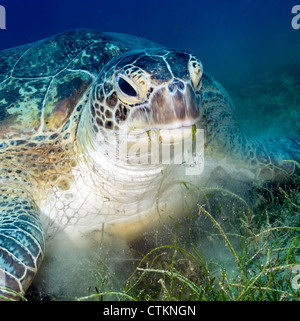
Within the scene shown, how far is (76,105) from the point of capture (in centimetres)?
217

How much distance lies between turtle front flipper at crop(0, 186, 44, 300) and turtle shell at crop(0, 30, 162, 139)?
531mm

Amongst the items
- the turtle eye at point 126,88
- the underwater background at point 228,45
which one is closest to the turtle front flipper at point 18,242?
the underwater background at point 228,45

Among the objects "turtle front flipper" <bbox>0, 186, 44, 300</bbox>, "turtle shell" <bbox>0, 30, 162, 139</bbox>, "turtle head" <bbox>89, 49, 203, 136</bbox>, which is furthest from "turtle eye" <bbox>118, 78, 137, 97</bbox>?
"turtle front flipper" <bbox>0, 186, 44, 300</bbox>

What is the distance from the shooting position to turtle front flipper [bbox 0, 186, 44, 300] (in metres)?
1.40

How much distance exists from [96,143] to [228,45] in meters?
21.7

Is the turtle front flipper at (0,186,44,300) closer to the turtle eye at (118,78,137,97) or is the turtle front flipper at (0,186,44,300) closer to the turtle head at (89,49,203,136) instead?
the turtle head at (89,49,203,136)

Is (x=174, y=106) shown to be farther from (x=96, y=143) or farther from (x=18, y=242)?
(x=18, y=242)

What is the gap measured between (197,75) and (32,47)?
72.3 inches

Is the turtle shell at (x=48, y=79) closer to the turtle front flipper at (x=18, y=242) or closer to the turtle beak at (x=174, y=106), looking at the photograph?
the turtle front flipper at (x=18, y=242)

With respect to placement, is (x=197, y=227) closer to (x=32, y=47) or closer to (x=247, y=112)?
(x=32, y=47)

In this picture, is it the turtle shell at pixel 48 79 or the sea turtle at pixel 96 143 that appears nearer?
the sea turtle at pixel 96 143

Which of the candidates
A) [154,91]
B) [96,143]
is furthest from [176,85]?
[96,143]

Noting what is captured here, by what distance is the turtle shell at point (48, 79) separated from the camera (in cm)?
208

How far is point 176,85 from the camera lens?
1423 mm
